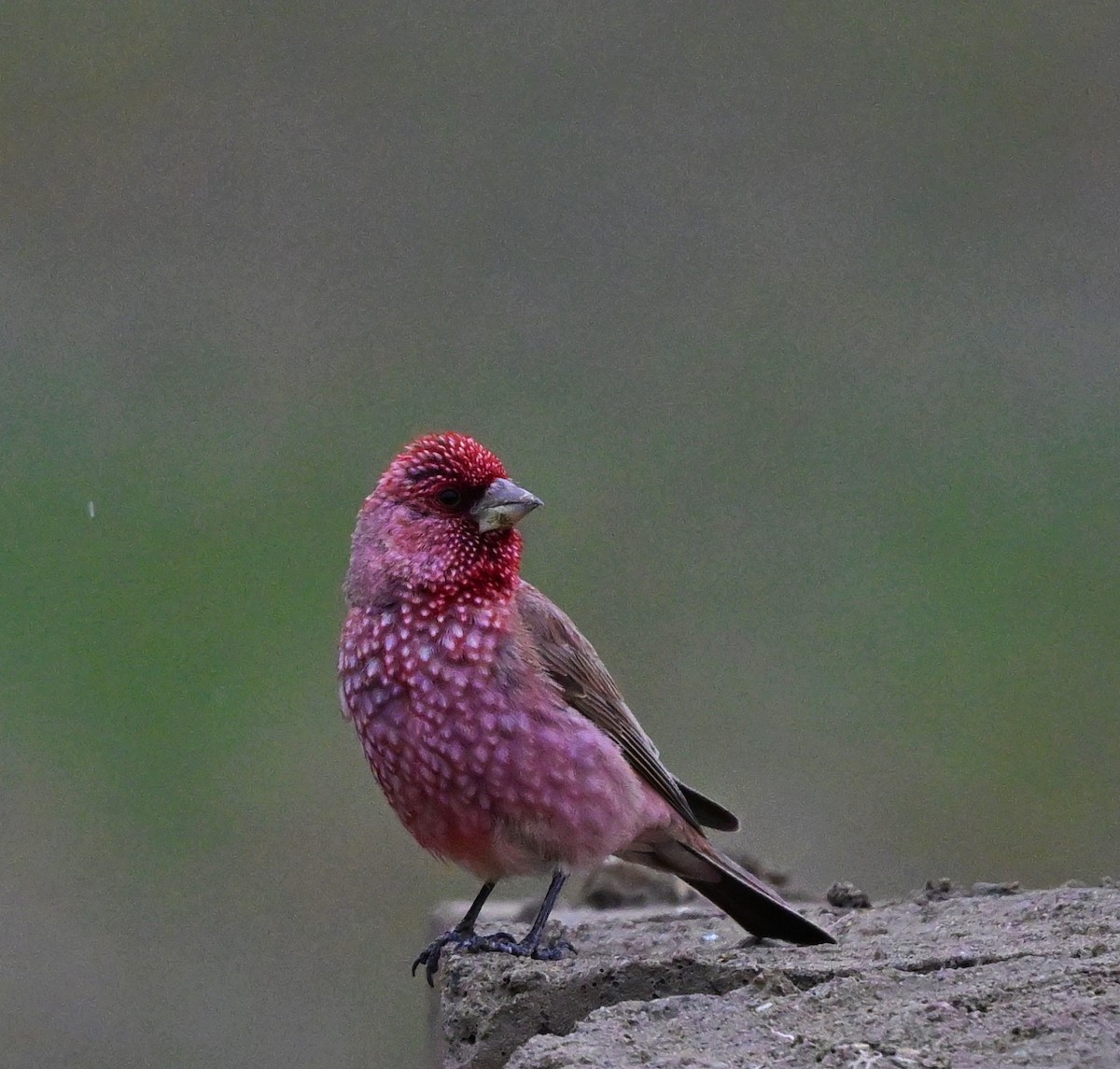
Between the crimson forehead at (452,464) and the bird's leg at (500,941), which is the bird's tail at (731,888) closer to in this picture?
the bird's leg at (500,941)

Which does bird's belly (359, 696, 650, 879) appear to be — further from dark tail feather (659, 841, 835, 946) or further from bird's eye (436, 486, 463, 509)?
bird's eye (436, 486, 463, 509)

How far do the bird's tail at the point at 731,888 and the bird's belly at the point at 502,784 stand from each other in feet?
0.95

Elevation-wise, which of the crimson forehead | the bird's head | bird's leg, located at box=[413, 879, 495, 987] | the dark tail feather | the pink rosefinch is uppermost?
the crimson forehead

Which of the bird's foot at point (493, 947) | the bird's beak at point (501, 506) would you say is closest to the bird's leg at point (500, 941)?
the bird's foot at point (493, 947)

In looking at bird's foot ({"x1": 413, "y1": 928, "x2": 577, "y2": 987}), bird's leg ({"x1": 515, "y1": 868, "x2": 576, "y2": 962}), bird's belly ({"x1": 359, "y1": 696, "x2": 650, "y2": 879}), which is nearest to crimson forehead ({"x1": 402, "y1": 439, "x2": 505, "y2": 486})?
bird's belly ({"x1": 359, "y1": 696, "x2": 650, "y2": 879})

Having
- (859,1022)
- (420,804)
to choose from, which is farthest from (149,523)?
(859,1022)

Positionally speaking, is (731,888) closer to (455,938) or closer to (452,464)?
(455,938)

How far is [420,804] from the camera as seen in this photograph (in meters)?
5.57

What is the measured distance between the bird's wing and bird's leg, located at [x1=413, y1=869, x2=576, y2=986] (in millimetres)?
410

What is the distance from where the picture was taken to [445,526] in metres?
5.76

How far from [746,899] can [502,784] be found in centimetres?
74

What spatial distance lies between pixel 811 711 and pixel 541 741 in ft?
18.4

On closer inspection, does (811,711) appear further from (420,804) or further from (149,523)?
(420,804)

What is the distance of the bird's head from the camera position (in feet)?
18.8
